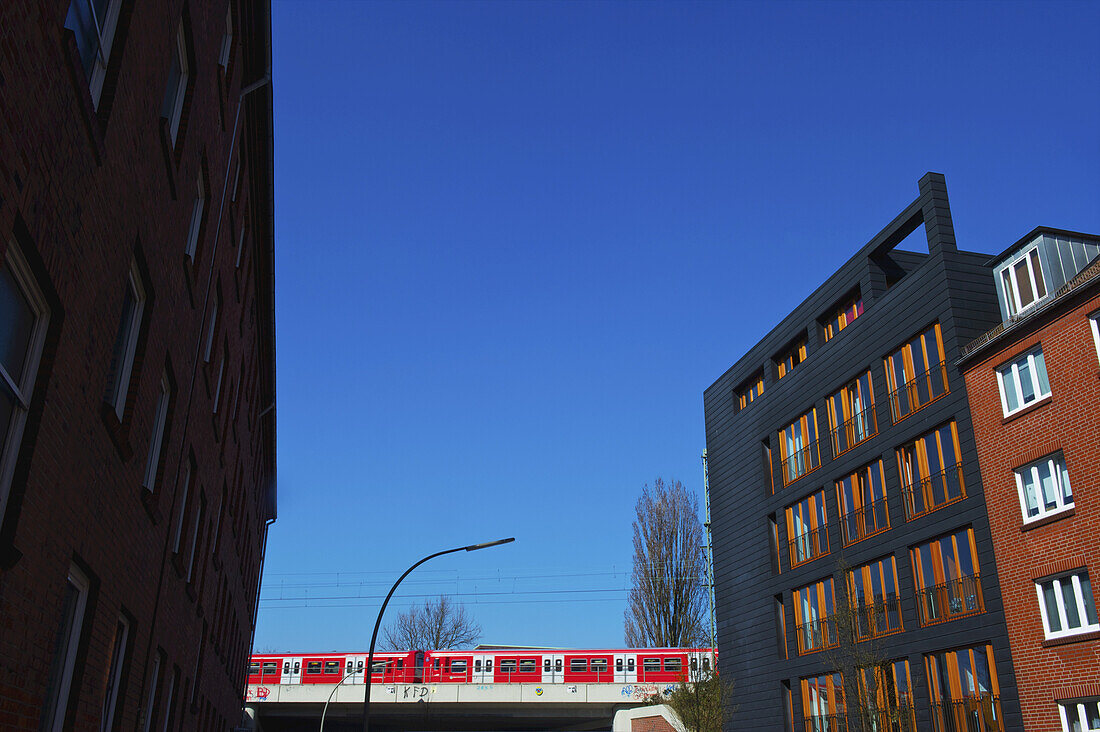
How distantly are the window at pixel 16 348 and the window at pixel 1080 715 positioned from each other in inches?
774

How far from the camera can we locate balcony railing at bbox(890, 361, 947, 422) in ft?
79.6

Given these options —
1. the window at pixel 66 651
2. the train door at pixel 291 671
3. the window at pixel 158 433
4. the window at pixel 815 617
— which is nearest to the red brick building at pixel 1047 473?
the window at pixel 815 617

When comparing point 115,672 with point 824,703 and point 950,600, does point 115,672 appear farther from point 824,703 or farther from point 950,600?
point 824,703

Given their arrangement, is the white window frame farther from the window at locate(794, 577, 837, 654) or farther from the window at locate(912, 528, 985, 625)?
the window at locate(794, 577, 837, 654)

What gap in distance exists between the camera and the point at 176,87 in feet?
37.0

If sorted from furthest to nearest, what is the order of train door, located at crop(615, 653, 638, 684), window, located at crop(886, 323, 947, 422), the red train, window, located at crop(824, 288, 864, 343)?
→ train door, located at crop(615, 653, 638, 684) < the red train < window, located at crop(824, 288, 864, 343) < window, located at crop(886, 323, 947, 422)

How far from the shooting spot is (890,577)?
83.3ft

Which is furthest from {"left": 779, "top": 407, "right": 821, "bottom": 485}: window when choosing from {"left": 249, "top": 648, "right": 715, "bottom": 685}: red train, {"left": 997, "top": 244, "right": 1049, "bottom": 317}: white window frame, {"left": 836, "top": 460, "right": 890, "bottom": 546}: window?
{"left": 249, "top": 648, "right": 715, "bottom": 685}: red train

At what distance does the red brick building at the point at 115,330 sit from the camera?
6.44 m

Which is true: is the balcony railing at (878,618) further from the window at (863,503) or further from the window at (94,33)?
the window at (94,33)

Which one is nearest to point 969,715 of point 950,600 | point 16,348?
point 950,600

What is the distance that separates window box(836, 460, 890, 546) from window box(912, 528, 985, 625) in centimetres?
180

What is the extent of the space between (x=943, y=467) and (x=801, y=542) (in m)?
7.58

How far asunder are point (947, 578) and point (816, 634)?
663 centimetres
